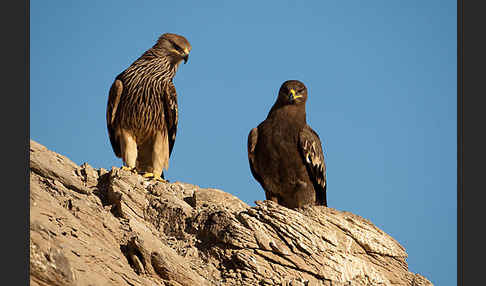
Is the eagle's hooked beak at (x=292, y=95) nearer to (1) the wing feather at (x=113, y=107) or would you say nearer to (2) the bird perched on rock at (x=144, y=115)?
(2) the bird perched on rock at (x=144, y=115)

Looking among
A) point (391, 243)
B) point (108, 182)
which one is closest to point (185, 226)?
point (108, 182)

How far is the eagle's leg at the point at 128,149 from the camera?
508 inches

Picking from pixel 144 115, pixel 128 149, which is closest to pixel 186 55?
pixel 144 115

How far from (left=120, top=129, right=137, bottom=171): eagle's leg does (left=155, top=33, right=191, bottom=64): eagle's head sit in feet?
6.05

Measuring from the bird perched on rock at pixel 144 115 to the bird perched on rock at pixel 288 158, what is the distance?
1671 mm

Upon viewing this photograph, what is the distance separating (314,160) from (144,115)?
3.22 m

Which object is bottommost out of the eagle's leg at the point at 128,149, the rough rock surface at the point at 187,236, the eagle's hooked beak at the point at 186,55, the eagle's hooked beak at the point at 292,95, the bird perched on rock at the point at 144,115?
the rough rock surface at the point at 187,236

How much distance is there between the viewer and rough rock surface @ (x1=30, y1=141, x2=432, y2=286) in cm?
787

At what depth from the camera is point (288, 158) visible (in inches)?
492

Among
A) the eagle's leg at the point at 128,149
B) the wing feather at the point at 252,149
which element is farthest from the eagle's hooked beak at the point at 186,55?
the wing feather at the point at 252,149

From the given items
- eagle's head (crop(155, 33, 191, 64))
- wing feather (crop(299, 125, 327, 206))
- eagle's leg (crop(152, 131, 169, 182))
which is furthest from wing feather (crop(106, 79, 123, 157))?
wing feather (crop(299, 125, 327, 206))

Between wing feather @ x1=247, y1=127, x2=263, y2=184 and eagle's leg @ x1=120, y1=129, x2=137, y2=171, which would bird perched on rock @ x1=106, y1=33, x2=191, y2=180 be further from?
wing feather @ x1=247, y1=127, x2=263, y2=184

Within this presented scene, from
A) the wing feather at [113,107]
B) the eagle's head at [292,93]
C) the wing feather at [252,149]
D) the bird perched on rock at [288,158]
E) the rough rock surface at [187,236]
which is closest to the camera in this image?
the rough rock surface at [187,236]

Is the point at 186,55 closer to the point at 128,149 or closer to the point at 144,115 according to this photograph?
the point at 144,115
